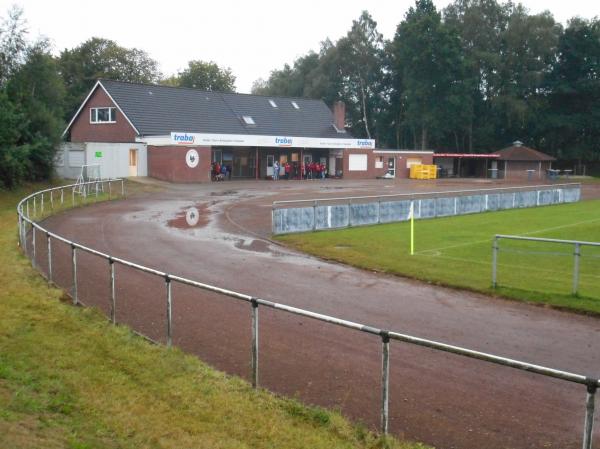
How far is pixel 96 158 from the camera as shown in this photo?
1812 inches

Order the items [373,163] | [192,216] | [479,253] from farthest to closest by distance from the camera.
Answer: [373,163] → [192,216] → [479,253]

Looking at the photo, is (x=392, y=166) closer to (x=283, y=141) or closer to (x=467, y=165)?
(x=283, y=141)

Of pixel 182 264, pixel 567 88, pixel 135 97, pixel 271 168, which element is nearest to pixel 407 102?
pixel 567 88

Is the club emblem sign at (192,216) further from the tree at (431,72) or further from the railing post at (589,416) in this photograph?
the tree at (431,72)

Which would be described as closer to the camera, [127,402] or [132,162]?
[127,402]

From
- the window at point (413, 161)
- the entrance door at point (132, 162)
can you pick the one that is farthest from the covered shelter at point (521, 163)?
the entrance door at point (132, 162)

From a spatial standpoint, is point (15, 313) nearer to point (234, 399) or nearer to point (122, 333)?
point (122, 333)

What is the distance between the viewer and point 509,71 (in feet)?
252

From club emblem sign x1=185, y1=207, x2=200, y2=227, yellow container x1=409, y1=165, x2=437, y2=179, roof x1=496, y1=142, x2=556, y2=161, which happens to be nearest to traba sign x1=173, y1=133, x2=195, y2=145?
club emblem sign x1=185, y1=207, x2=200, y2=227

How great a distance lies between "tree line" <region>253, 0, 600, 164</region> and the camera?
75.9 metres

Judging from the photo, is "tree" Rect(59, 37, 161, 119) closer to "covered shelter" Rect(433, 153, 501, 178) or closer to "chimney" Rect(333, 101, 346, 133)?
"chimney" Rect(333, 101, 346, 133)

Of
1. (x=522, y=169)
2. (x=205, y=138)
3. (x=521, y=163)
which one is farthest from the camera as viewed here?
(x=522, y=169)

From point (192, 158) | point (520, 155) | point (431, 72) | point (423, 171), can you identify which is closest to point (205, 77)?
point (431, 72)

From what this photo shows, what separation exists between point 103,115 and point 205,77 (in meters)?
41.2
